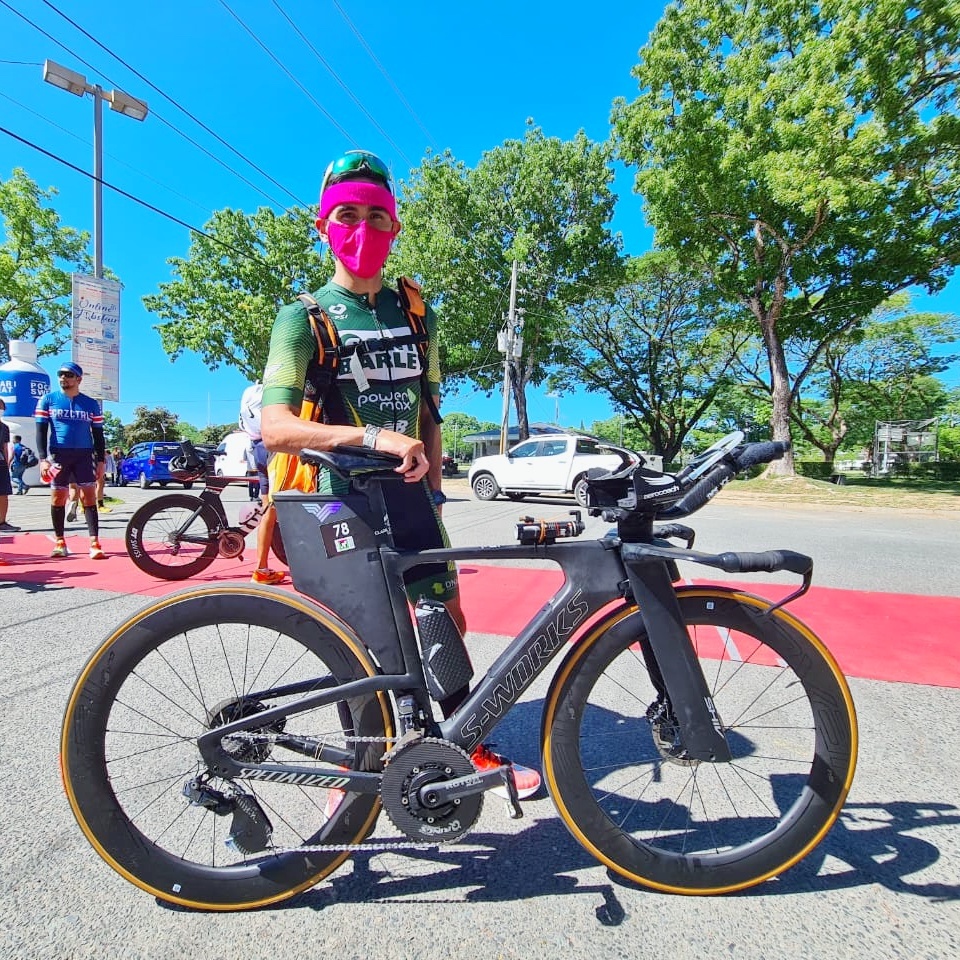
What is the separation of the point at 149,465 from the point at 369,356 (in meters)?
20.2

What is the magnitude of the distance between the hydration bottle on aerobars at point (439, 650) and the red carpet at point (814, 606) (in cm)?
200

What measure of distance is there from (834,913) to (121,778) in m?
2.16

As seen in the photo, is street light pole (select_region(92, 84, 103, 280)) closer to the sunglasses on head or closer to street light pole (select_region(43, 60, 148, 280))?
street light pole (select_region(43, 60, 148, 280))

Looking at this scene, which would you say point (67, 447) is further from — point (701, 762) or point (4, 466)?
point (701, 762)

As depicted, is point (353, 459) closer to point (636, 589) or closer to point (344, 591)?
point (344, 591)

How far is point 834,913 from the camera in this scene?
4.24ft

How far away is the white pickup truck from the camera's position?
40.5ft

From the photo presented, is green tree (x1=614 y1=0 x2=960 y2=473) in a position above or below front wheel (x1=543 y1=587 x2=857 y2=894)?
above

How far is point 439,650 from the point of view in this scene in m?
1.41

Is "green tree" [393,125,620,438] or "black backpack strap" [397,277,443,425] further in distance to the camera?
"green tree" [393,125,620,438]

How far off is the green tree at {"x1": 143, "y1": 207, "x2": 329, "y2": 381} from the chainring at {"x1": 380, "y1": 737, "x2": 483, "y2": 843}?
2483 cm

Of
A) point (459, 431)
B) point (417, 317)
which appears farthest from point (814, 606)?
point (459, 431)

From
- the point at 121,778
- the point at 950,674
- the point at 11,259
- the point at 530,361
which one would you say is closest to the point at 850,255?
the point at 530,361

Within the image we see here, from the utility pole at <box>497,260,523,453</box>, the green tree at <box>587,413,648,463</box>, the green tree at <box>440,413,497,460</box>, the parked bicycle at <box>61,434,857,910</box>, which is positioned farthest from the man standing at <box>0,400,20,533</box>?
the green tree at <box>440,413,497,460</box>
